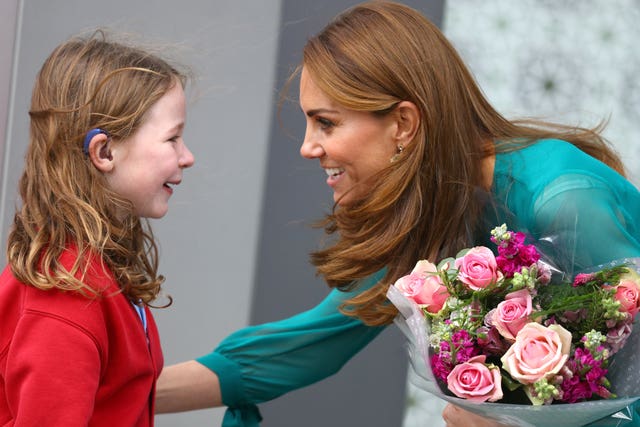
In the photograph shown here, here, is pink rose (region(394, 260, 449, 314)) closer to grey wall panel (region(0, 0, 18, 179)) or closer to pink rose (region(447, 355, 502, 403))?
pink rose (region(447, 355, 502, 403))

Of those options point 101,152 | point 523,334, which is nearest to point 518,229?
point 523,334

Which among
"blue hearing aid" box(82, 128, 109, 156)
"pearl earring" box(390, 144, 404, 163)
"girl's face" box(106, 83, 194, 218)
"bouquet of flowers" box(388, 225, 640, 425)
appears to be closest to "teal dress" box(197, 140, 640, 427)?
"bouquet of flowers" box(388, 225, 640, 425)

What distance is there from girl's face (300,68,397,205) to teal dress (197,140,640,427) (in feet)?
0.87

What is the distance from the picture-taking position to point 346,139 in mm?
2176

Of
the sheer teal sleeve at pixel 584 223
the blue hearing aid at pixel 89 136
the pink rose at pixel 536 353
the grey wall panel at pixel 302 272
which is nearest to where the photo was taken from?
the pink rose at pixel 536 353

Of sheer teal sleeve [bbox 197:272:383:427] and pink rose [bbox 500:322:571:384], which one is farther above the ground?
pink rose [bbox 500:322:571:384]

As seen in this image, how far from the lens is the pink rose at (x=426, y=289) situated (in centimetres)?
172

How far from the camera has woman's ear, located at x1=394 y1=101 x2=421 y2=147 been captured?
7.04 ft

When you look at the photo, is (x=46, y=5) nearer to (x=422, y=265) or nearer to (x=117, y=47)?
(x=117, y=47)

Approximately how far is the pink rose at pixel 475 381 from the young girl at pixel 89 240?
63 centimetres

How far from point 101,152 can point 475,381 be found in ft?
2.81

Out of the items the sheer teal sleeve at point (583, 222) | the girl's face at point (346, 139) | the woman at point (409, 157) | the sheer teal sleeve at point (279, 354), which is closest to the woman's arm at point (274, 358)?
the sheer teal sleeve at point (279, 354)

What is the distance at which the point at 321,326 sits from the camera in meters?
2.50

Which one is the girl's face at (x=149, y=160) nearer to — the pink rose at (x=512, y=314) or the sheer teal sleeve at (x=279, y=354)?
the sheer teal sleeve at (x=279, y=354)
